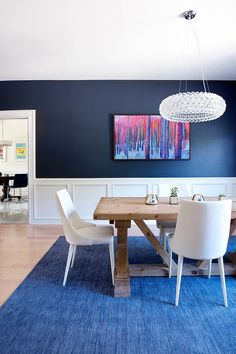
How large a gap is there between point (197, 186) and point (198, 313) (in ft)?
9.38

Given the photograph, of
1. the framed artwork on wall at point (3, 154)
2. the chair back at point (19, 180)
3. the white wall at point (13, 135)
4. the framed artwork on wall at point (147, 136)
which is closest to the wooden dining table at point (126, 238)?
the framed artwork on wall at point (147, 136)

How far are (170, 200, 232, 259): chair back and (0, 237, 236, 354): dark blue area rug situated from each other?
0.45 m

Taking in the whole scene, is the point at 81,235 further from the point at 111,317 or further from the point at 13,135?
the point at 13,135

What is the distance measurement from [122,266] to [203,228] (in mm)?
804

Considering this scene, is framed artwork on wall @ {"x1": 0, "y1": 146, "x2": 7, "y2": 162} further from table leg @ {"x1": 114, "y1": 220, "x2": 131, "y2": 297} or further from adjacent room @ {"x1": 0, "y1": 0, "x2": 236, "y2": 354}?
table leg @ {"x1": 114, "y1": 220, "x2": 131, "y2": 297}

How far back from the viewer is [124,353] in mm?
1482

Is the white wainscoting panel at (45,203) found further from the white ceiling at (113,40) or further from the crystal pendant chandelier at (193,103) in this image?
the crystal pendant chandelier at (193,103)

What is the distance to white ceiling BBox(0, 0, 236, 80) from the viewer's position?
2410 mm

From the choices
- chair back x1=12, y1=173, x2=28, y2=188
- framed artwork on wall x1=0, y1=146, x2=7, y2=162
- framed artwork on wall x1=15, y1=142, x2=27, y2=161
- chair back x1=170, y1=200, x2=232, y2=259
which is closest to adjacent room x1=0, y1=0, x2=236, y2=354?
chair back x1=170, y1=200, x2=232, y2=259

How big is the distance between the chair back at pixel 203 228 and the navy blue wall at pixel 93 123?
260cm

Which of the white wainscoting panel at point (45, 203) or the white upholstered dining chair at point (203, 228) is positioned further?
the white wainscoting panel at point (45, 203)

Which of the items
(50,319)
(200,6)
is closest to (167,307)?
(50,319)

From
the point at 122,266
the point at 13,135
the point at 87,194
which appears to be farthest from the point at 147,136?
the point at 13,135

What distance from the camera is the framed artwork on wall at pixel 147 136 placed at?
441 cm
